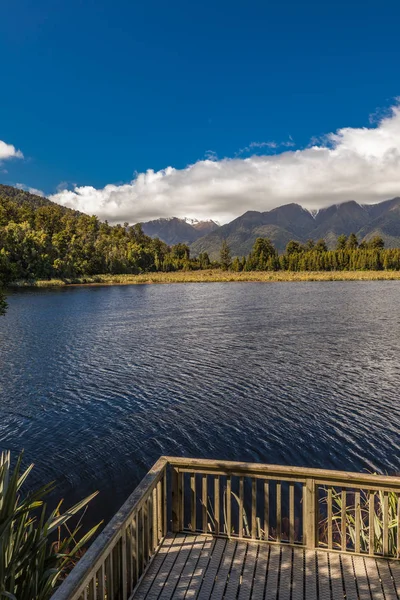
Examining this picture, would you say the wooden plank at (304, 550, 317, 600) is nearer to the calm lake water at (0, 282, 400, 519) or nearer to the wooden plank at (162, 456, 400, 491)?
the wooden plank at (162, 456, 400, 491)

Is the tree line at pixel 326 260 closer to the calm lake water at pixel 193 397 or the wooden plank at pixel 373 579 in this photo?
the calm lake water at pixel 193 397

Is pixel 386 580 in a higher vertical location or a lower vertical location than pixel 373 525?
lower

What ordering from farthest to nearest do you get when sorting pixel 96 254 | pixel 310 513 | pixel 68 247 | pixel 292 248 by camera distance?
pixel 292 248
pixel 96 254
pixel 68 247
pixel 310 513

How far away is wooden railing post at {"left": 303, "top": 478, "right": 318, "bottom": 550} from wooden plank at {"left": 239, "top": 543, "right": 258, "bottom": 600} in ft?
2.47

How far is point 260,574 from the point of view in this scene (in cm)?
514

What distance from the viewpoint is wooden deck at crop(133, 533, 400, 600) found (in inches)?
189

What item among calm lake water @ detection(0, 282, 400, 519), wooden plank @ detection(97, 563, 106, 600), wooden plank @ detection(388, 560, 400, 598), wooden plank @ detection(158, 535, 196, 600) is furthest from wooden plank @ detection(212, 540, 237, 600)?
calm lake water @ detection(0, 282, 400, 519)

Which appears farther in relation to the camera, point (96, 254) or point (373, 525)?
point (96, 254)

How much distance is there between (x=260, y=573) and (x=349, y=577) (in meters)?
1.10

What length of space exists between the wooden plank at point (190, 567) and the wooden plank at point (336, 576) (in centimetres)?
172

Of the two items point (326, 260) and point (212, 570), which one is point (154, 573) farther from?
point (326, 260)

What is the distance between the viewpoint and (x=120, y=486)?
11352 mm

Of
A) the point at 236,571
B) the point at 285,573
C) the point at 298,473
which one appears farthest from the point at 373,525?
the point at 236,571

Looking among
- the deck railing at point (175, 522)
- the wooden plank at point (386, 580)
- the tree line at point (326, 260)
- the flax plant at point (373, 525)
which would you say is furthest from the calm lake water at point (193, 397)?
the tree line at point (326, 260)
